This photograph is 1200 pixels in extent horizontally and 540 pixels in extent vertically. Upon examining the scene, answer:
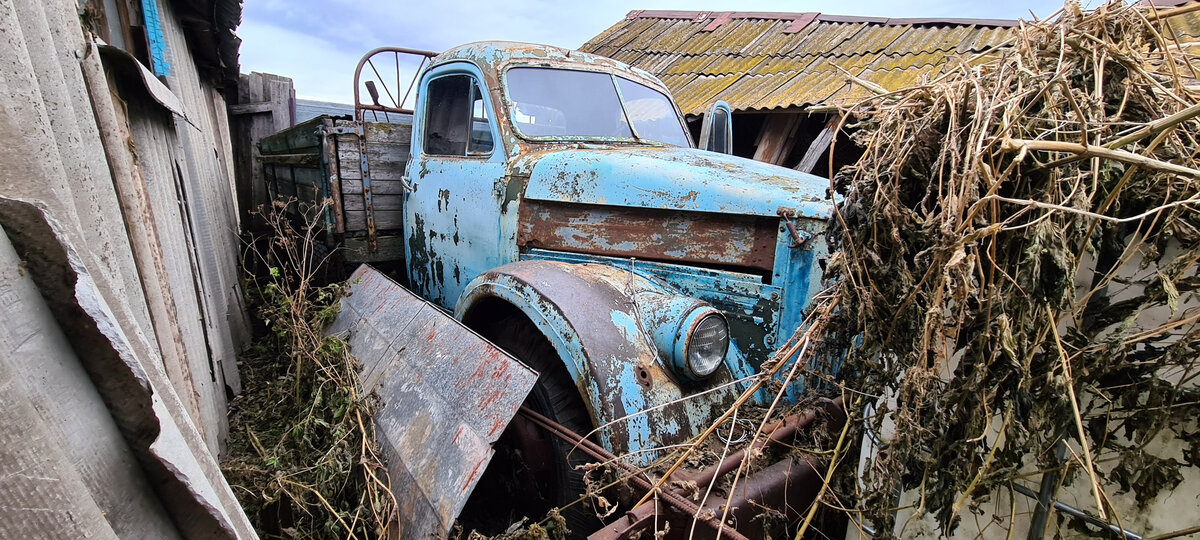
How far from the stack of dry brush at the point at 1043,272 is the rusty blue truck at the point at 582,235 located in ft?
2.12

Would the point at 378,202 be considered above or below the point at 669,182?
below

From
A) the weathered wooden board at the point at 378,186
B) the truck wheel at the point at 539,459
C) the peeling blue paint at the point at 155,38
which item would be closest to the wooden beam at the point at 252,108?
the peeling blue paint at the point at 155,38

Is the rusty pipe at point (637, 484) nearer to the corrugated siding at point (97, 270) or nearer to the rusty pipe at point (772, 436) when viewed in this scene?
the rusty pipe at point (772, 436)

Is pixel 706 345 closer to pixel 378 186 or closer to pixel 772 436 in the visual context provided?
→ pixel 772 436

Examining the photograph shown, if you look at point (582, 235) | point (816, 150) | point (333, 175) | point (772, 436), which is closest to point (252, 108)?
point (333, 175)

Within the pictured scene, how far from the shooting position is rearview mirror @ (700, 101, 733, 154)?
13.1 ft

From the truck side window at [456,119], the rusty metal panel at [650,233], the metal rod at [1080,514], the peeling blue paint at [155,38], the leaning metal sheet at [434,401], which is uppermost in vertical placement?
the peeling blue paint at [155,38]

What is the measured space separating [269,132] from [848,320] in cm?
687

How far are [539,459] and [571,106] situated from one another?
2.02 metres

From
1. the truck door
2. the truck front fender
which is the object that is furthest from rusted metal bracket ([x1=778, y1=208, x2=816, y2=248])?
the truck door

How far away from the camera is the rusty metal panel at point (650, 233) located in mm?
2346

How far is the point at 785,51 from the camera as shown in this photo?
332 inches

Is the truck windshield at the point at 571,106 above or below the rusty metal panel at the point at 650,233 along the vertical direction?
above

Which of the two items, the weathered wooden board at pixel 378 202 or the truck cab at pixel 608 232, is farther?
the weathered wooden board at pixel 378 202
